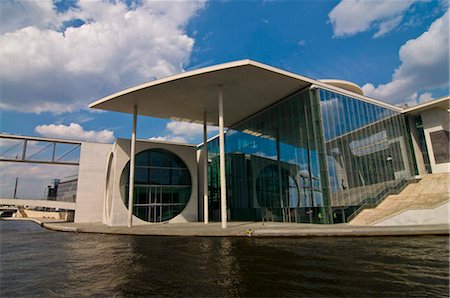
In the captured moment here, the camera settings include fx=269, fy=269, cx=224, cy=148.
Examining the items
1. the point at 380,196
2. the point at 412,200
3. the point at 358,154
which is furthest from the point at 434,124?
the point at 412,200

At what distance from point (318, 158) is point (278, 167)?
4425 mm

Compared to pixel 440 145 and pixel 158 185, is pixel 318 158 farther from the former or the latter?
pixel 158 185

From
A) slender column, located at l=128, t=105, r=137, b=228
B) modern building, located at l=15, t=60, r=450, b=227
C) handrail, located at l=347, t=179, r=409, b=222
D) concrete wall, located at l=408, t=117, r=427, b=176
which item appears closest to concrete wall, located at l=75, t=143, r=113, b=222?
modern building, located at l=15, t=60, r=450, b=227

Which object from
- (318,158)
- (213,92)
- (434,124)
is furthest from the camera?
(434,124)

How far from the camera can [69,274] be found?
8.92 m

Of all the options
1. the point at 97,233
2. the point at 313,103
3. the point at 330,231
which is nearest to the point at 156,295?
the point at 330,231

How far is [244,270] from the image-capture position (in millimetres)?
8406

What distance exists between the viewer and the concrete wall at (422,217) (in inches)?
666

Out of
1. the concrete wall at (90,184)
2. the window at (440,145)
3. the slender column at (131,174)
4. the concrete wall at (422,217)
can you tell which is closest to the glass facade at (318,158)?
the window at (440,145)

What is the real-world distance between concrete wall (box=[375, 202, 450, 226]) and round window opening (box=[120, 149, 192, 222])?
1973 centimetres

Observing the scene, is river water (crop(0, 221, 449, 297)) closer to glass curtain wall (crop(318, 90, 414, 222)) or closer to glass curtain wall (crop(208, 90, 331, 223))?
glass curtain wall (crop(318, 90, 414, 222))

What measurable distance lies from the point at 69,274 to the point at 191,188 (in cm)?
2170

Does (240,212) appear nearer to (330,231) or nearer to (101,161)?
(330,231)

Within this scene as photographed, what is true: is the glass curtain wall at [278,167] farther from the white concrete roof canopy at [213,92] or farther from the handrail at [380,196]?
the handrail at [380,196]
